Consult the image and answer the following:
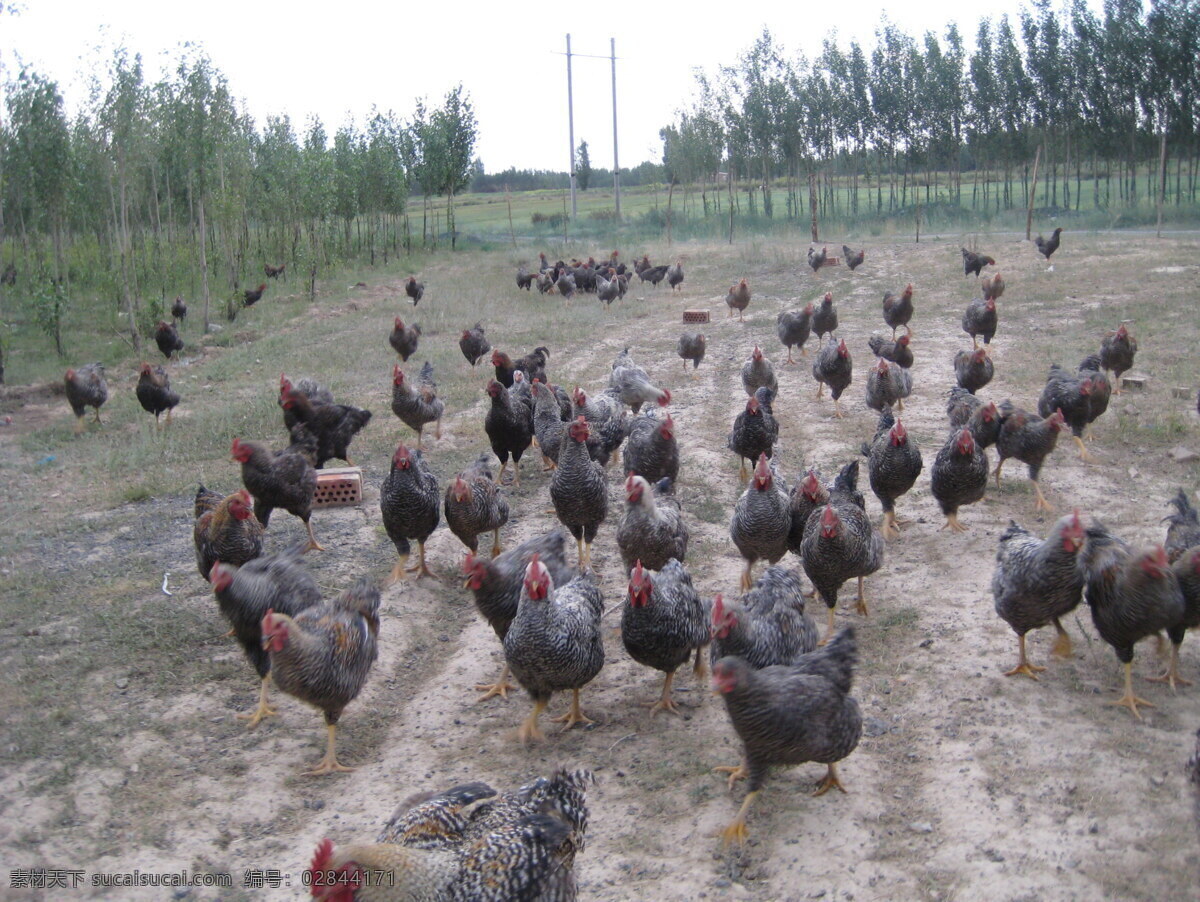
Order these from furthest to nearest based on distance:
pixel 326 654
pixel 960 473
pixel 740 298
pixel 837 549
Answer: pixel 740 298
pixel 960 473
pixel 837 549
pixel 326 654

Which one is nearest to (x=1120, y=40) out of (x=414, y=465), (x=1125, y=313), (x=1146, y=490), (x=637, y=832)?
(x=1125, y=313)

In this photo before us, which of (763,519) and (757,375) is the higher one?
(757,375)

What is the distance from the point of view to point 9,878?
4.17 metres

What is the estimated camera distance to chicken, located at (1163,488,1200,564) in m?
6.00


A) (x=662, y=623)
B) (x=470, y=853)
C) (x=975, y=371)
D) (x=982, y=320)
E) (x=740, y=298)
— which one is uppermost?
(x=740, y=298)

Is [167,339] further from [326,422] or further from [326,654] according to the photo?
[326,654]

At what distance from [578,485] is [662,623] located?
237 cm

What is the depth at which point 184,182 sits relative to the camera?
23.6 metres

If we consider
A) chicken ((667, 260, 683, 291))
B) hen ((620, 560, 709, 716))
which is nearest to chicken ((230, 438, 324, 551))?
hen ((620, 560, 709, 716))

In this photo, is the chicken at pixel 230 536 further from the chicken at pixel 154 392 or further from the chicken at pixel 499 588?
the chicken at pixel 154 392

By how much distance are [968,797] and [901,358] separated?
9.47 m

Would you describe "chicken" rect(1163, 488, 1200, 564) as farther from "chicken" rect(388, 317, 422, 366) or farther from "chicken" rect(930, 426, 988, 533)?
"chicken" rect(388, 317, 422, 366)

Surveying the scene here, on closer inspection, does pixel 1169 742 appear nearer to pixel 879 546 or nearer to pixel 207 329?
pixel 879 546

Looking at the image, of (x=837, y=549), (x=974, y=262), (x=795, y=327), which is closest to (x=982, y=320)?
(x=795, y=327)
